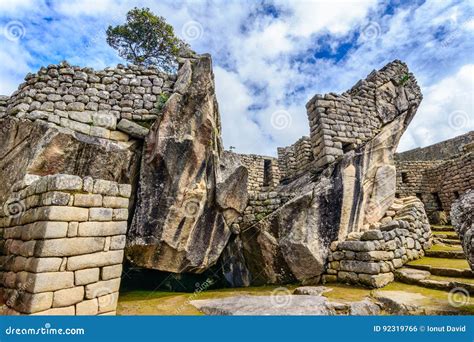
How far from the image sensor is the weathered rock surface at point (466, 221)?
356 cm

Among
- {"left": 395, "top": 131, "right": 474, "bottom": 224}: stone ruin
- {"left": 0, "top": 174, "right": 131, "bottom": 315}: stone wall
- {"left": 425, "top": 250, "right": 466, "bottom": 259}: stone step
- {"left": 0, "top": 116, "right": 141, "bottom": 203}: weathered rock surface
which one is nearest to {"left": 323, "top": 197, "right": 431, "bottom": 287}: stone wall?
{"left": 425, "top": 250, "right": 466, "bottom": 259}: stone step

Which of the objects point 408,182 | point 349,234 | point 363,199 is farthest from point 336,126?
point 408,182

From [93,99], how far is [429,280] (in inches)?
338

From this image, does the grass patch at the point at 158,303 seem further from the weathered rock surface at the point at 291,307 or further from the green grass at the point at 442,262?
the green grass at the point at 442,262

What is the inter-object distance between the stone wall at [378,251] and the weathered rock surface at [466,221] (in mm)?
1961

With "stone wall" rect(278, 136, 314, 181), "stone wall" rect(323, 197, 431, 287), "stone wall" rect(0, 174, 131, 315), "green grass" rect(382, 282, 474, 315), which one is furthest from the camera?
"stone wall" rect(278, 136, 314, 181)

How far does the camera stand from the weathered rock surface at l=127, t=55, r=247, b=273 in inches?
234

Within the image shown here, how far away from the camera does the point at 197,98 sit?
6.69 meters

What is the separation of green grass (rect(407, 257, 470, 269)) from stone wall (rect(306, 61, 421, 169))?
11.1ft

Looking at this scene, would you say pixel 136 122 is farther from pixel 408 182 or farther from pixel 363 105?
pixel 408 182

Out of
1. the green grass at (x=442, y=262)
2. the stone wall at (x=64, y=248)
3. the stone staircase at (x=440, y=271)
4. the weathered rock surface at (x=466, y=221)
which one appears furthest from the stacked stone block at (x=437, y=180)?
the stone wall at (x=64, y=248)

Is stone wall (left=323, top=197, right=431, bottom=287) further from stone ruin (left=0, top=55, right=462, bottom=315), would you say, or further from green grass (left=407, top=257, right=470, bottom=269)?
green grass (left=407, top=257, right=470, bottom=269)

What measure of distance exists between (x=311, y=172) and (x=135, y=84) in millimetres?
5740

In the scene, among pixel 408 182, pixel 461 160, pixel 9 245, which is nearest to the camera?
pixel 9 245
